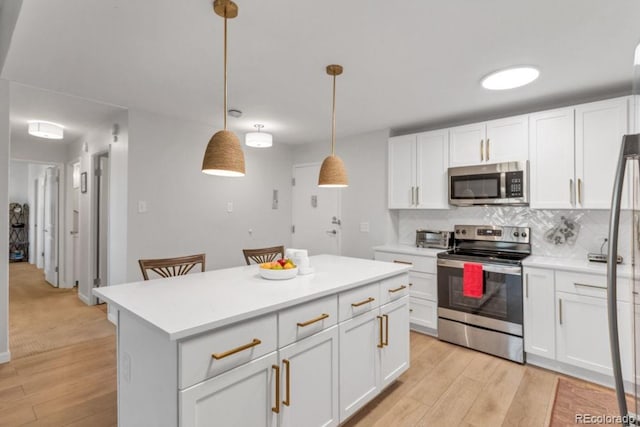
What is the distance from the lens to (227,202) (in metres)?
4.09

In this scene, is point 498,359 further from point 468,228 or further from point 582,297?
point 468,228

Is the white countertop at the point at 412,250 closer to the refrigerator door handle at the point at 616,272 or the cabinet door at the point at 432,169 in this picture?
the cabinet door at the point at 432,169

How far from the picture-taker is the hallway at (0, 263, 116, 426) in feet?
6.65

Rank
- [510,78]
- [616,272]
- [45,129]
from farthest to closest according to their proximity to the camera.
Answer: [45,129] → [510,78] → [616,272]

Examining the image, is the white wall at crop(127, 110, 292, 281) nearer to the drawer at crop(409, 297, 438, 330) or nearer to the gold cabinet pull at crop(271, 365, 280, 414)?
the drawer at crop(409, 297, 438, 330)

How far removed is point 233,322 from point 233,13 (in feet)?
4.92

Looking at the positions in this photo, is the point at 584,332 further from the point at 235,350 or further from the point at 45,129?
the point at 45,129

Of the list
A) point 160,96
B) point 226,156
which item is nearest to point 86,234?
point 160,96

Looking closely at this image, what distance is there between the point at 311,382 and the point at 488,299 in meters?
2.01

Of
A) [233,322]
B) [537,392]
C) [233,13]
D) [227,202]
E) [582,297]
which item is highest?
[233,13]

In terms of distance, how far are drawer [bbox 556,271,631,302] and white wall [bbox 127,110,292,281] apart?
135 inches

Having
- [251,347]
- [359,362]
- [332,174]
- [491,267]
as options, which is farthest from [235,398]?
[491,267]

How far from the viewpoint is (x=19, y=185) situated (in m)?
7.80

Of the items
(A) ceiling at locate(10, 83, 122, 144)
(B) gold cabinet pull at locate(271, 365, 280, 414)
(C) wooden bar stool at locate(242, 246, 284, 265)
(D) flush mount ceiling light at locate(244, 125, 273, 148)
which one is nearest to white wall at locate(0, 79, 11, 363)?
(A) ceiling at locate(10, 83, 122, 144)
